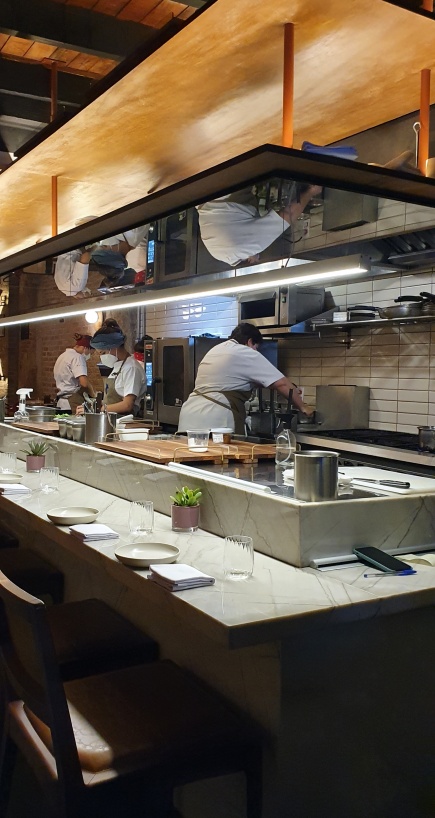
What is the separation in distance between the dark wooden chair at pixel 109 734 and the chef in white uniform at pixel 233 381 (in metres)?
2.54

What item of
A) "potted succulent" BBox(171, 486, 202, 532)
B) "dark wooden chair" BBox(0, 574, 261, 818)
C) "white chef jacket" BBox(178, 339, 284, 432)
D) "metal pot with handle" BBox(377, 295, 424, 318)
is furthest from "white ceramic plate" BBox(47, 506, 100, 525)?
"metal pot with handle" BBox(377, 295, 424, 318)

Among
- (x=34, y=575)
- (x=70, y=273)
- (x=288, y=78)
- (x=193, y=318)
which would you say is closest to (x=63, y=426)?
(x=70, y=273)

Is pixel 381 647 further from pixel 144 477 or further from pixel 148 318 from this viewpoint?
pixel 148 318

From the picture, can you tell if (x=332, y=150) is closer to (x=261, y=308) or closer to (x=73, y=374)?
(x=261, y=308)

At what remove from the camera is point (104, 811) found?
1753mm

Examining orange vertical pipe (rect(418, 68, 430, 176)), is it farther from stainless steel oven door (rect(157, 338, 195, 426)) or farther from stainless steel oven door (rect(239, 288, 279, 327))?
stainless steel oven door (rect(157, 338, 195, 426))

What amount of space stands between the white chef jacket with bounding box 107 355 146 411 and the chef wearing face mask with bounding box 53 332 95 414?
41 cm

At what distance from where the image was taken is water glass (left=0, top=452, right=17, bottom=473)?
4238 millimetres

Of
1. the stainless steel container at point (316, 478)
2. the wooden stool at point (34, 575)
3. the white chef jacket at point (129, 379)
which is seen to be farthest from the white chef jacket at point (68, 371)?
the stainless steel container at point (316, 478)

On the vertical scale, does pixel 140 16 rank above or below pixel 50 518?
above

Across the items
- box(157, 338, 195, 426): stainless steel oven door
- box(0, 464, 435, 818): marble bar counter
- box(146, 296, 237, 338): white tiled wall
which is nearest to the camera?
box(0, 464, 435, 818): marble bar counter

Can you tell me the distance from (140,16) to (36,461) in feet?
8.55

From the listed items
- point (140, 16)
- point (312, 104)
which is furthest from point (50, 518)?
point (140, 16)

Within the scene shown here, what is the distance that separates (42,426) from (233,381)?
1.42 meters
